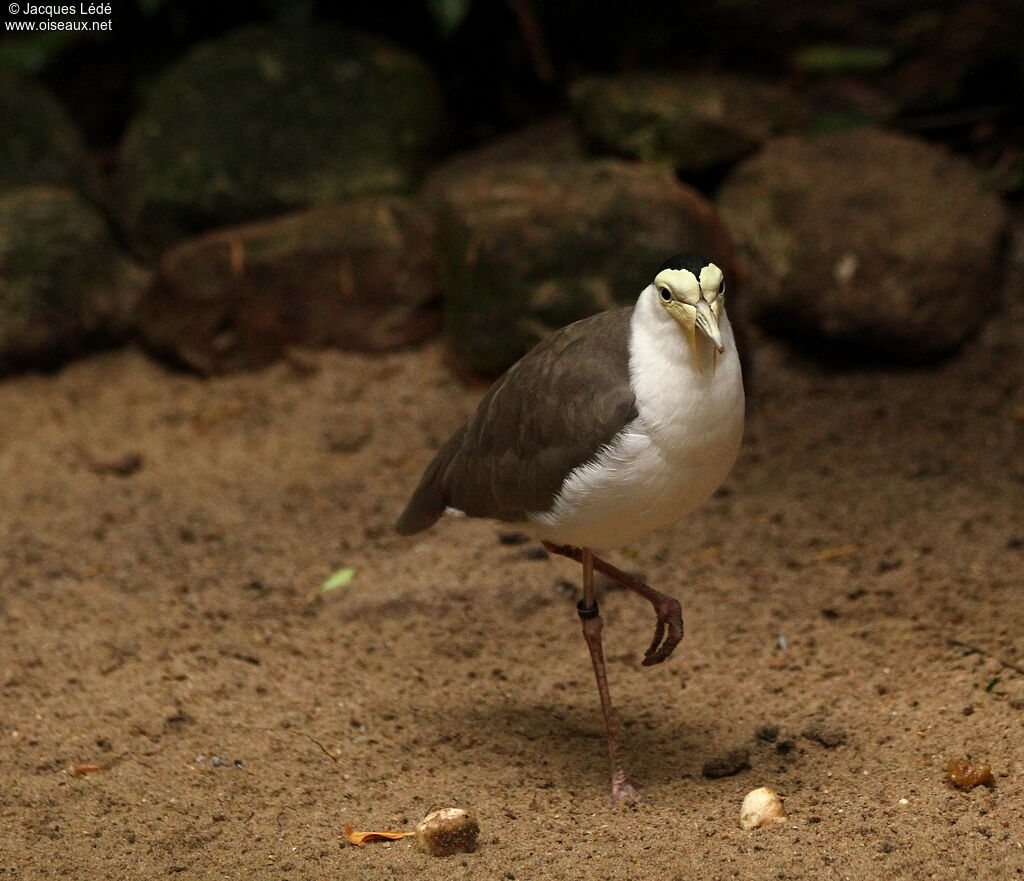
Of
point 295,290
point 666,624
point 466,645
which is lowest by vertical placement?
→ point 466,645

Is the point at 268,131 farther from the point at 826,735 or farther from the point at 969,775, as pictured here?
the point at 969,775

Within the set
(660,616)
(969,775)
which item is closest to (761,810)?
(969,775)

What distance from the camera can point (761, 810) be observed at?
326 centimetres

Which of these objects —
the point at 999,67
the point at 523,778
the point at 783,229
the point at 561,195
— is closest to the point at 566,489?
the point at 523,778

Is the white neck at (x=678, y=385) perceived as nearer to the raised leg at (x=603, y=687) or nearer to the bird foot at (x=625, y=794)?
the raised leg at (x=603, y=687)

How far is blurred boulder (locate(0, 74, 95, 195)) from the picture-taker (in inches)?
273

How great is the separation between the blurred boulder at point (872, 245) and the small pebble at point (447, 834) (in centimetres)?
368

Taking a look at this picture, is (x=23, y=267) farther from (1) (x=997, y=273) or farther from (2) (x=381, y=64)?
(1) (x=997, y=273)

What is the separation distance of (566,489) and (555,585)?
4.86 ft

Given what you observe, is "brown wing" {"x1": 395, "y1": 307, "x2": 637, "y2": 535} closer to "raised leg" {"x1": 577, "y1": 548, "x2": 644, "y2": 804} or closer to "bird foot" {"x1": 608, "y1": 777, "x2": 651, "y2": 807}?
"raised leg" {"x1": 577, "y1": 548, "x2": 644, "y2": 804}

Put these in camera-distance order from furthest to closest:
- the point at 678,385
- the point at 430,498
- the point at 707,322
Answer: the point at 430,498, the point at 678,385, the point at 707,322

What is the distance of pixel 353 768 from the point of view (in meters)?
3.76

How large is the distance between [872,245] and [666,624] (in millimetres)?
2997

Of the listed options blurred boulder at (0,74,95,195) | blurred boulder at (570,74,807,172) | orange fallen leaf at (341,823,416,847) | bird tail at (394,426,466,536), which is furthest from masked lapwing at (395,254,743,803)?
blurred boulder at (0,74,95,195)
